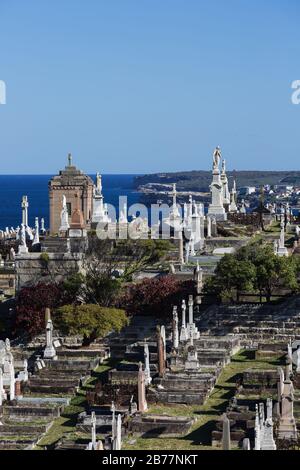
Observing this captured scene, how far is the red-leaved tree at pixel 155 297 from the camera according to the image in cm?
4238

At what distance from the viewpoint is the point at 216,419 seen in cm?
3020

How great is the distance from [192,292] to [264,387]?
1098cm

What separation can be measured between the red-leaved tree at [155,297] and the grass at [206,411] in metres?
4.80

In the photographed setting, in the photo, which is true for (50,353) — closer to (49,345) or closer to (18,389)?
(49,345)

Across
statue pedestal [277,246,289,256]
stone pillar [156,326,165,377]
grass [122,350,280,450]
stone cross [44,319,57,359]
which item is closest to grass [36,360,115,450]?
grass [122,350,280,450]

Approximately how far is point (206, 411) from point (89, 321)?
937 centimetres

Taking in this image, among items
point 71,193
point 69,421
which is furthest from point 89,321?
point 71,193

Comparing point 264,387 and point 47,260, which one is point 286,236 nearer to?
point 47,260

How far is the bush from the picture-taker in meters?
39.8

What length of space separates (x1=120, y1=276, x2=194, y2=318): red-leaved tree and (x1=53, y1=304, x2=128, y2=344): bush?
216 centimetres

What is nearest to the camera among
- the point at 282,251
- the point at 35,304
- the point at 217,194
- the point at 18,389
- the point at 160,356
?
the point at 18,389

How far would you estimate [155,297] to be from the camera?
42.7 m

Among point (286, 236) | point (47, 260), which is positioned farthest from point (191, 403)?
point (286, 236)
